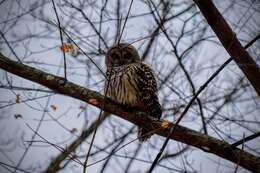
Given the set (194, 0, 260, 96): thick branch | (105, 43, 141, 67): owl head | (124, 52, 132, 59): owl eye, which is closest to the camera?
(194, 0, 260, 96): thick branch

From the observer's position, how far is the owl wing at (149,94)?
5.79 m

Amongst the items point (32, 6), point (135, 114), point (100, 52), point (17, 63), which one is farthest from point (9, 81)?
point (32, 6)

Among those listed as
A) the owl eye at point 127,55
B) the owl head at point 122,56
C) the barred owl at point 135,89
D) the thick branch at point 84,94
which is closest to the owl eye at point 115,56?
the owl head at point 122,56

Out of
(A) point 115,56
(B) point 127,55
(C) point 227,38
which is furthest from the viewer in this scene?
(B) point 127,55

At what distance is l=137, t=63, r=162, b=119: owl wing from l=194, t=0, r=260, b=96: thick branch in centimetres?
215

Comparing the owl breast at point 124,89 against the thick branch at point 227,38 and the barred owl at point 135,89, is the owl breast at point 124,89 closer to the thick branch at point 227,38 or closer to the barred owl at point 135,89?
the barred owl at point 135,89

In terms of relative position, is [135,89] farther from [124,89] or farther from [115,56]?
[115,56]

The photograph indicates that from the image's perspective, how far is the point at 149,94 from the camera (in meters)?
5.82

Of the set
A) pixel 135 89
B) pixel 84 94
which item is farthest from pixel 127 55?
pixel 84 94

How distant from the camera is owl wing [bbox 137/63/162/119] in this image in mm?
5785

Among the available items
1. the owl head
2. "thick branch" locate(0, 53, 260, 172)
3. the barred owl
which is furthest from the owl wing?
"thick branch" locate(0, 53, 260, 172)

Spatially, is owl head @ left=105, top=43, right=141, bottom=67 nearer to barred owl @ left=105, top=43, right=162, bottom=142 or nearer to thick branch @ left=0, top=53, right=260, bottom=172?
barred owl @ left=105, top=43, right=162, bottom=142

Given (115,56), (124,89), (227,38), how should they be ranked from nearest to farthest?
(227,38), (124,89), (115,56)

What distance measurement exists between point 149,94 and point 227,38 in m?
2.22
